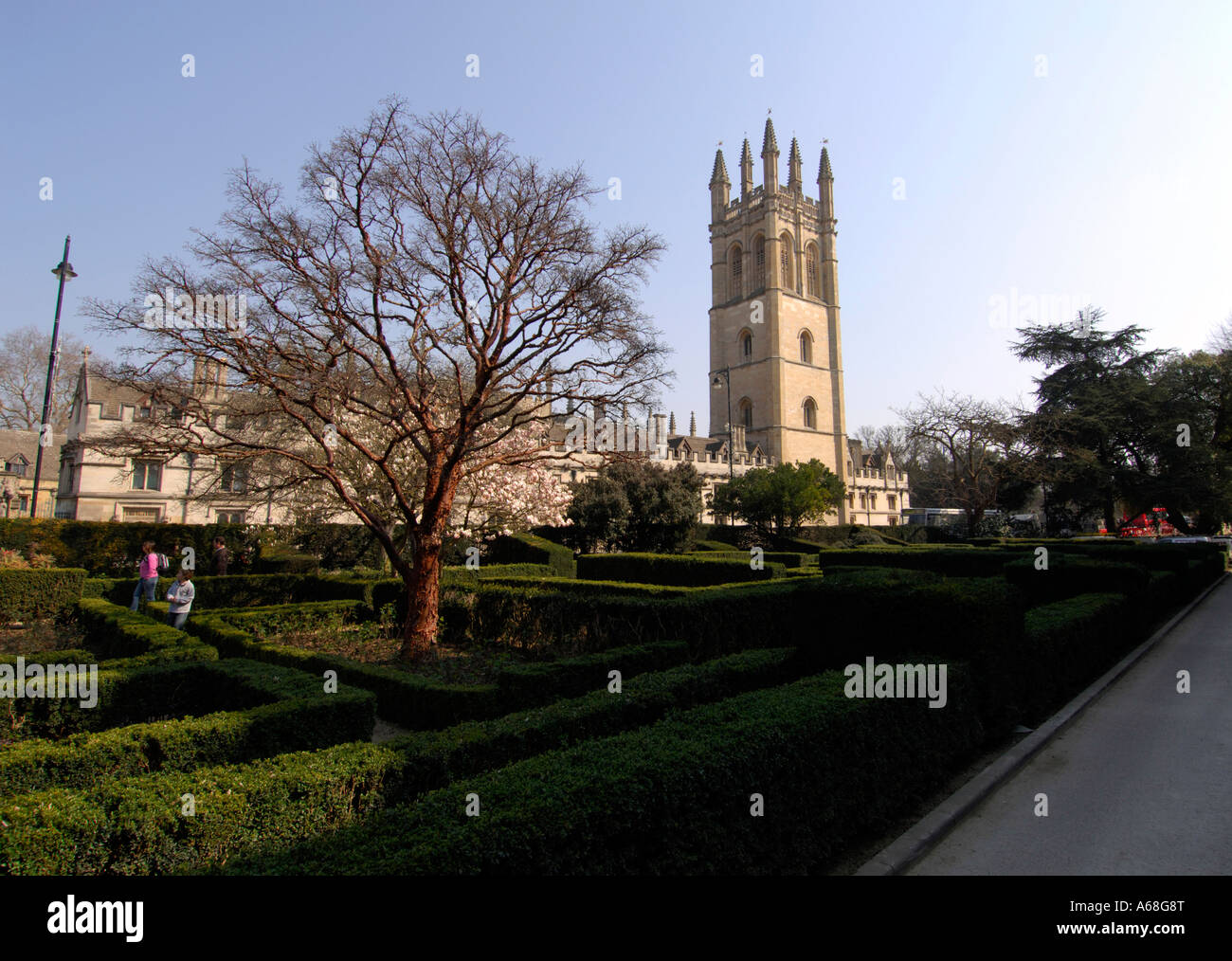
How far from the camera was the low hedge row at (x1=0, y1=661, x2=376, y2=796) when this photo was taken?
486cm

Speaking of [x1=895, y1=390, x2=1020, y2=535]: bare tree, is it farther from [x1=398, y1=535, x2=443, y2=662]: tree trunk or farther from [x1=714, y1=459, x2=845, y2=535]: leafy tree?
[x1=398, y1=535, x2=443, y2=662]: tree trunk

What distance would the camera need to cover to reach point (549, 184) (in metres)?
11.1

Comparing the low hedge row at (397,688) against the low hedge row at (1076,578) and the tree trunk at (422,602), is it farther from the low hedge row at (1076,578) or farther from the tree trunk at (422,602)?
the low hedge row at (1076,578)

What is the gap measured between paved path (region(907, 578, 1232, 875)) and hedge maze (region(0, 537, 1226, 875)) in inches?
21.5

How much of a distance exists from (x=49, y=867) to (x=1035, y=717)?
9483 millimetres

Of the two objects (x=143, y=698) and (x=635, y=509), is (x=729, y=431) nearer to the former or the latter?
(x=635, y=509)

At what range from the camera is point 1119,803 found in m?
5.53

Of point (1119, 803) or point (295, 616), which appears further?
point (295, 616)

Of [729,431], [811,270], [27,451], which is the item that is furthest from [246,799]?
[811,270]

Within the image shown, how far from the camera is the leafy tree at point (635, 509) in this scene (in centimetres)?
3091

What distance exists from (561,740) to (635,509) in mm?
25959

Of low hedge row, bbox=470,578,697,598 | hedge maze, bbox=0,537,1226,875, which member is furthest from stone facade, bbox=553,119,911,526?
hedge maze, bbox=0,537,1226,875

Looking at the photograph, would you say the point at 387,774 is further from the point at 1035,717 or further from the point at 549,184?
the point at 549,184
